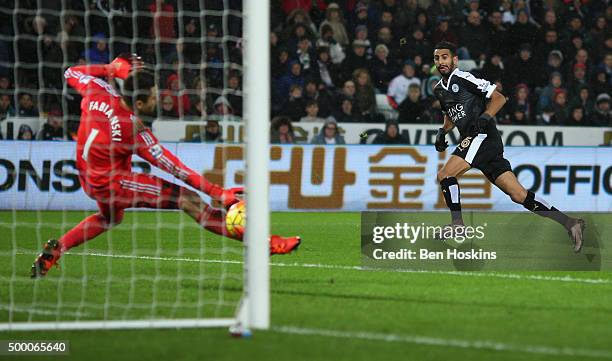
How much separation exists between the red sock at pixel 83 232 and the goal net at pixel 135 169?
0.88 ft

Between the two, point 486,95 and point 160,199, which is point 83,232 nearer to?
point 160,199

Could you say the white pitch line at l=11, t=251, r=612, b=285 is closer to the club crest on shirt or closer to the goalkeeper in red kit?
the goalkeeper in red kit

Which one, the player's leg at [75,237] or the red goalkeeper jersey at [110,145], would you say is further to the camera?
the player's leg at [75,237]

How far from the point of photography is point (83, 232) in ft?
27.9

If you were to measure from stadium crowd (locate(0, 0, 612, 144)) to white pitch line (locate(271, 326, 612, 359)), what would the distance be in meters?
8.95

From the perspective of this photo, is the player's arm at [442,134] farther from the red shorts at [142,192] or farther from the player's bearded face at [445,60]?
the red shorts at [142,192]

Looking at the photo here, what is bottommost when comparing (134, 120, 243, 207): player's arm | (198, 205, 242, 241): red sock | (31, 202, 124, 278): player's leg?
(31, 202, 124, 278): player's leg

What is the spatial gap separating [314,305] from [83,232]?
2.25 meters

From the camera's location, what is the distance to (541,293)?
25.7 ft

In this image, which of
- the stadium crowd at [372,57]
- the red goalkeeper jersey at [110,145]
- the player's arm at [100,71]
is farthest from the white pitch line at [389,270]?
the stadium crowd at [372,57]

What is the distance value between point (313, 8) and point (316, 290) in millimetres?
11753

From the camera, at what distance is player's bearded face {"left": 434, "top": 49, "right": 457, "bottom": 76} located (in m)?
10.3

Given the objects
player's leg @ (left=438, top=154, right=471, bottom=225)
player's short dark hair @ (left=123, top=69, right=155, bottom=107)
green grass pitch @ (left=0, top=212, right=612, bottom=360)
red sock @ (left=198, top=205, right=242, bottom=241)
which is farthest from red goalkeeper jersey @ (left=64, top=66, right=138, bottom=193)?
player's leg @ (left=438, top=154, right=471, bottom=225)

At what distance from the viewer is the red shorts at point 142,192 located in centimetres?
813
